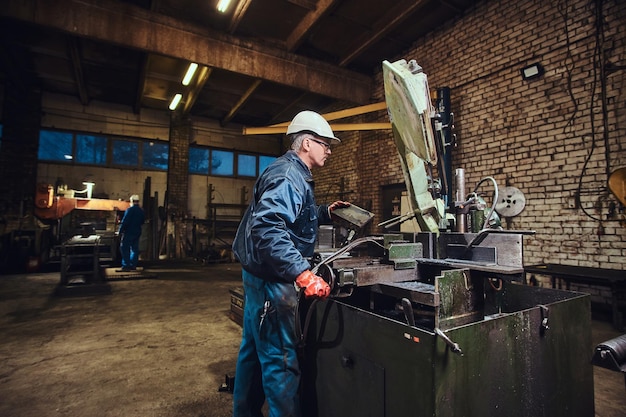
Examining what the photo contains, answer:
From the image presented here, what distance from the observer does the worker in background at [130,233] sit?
6.65 m

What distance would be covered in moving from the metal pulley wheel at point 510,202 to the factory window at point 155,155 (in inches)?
361

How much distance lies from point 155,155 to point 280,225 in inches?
387

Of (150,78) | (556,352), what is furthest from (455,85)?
(150,78)

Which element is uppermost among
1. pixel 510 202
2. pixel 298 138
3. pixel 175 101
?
pixel 175 101

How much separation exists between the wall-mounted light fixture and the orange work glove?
4.98 metres

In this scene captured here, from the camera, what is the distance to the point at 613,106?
12.8 feet

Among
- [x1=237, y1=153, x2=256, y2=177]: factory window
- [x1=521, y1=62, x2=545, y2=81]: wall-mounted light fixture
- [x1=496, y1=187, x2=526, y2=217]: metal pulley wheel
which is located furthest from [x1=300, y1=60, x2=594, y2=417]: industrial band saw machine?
[x1=237, y1=153, x2=256, y2=177]: factory window

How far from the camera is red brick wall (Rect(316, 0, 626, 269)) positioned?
12.9 ft

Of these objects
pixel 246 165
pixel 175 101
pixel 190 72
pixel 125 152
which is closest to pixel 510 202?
pixel 190 72

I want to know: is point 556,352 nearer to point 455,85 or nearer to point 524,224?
point 524,224

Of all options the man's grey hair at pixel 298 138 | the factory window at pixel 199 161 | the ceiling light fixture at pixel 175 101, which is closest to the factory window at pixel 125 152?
the factory window at pixel 199 161

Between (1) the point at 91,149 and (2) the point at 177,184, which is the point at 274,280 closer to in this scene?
(2) the point at 177,184

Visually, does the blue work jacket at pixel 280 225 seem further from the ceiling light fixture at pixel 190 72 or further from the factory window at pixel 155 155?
the factory window at pixel 155 155

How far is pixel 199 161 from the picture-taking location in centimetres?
1056
